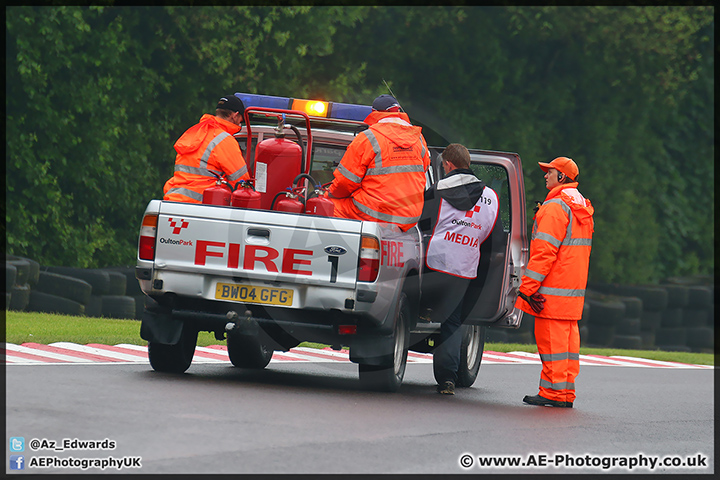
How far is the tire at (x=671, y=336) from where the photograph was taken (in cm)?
2530

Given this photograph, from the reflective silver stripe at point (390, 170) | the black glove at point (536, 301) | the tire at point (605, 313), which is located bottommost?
the tire at point (605, 313)

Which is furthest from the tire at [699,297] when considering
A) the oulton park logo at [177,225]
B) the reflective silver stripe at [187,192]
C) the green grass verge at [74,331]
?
the oulton park logo at [177,225]

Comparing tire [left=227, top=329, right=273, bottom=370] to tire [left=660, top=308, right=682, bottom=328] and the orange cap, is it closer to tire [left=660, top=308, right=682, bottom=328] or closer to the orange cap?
the orange cap

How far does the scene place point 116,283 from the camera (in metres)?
18.1

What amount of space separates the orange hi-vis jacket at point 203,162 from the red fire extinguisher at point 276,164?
257 mm

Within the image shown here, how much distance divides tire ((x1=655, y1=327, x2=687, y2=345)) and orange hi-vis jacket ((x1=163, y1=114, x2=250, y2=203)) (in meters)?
17.3

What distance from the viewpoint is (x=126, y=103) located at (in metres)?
22.9

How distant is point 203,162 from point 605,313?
52.3ft

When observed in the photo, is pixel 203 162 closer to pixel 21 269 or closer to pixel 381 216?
pixel 381 216

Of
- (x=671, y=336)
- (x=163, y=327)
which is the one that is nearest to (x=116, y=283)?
(x=163, y=327)

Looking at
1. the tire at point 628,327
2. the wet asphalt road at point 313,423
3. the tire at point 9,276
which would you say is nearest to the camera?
the wet asphalt road at point 313,423

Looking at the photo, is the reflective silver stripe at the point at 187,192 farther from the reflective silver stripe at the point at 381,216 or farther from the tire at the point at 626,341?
the tire at the point at 626,341

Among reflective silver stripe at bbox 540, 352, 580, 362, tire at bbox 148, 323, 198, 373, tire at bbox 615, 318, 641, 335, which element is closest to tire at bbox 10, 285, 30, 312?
tire at bbox 148, 323, 198, 373

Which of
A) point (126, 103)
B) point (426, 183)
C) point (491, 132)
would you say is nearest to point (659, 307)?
point (491, 132)
